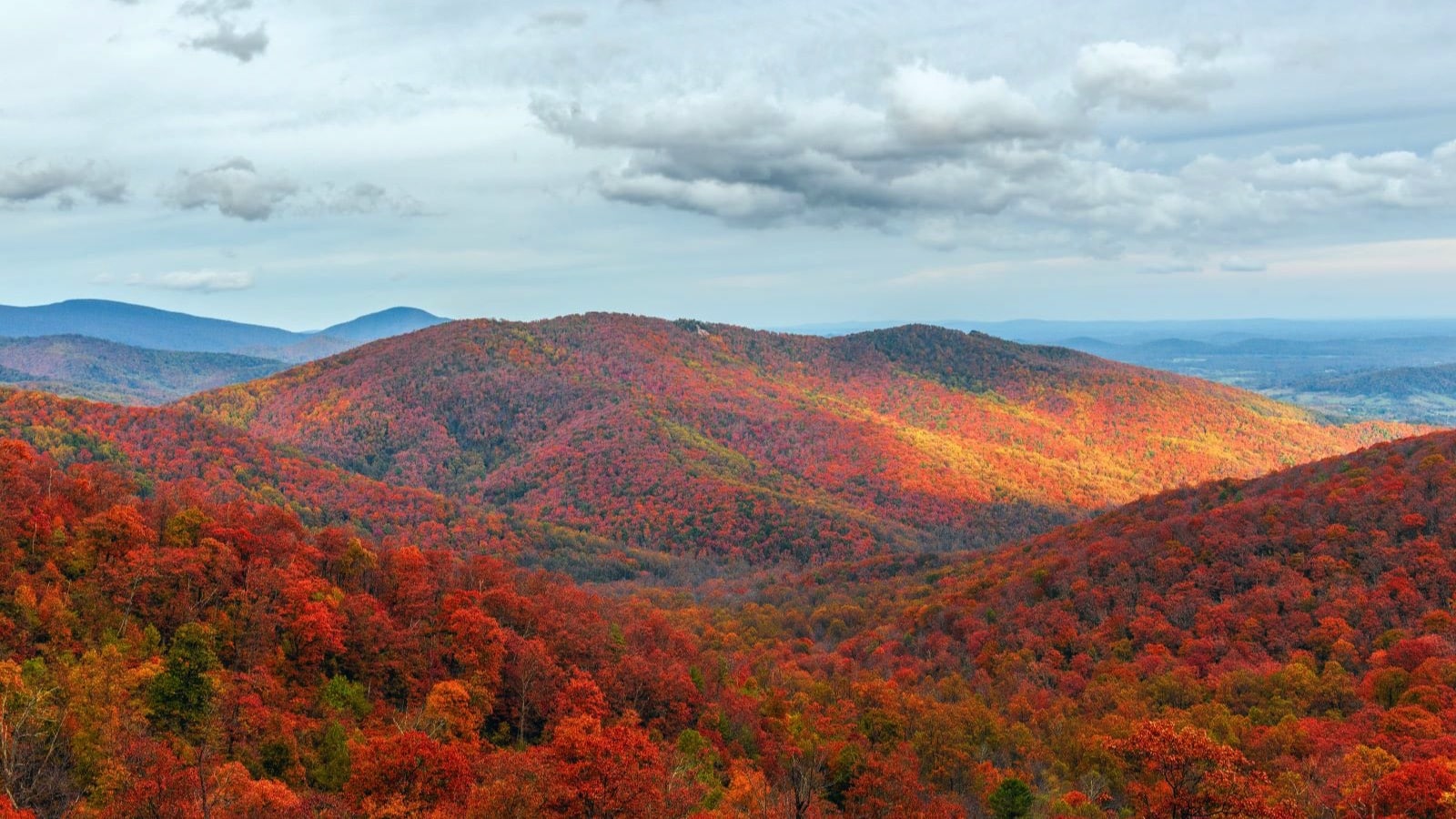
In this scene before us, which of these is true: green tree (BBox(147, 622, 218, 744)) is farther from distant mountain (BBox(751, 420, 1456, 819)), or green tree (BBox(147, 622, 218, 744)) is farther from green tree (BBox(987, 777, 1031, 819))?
distant mountain (BBox(751, 420, 1456, 819))

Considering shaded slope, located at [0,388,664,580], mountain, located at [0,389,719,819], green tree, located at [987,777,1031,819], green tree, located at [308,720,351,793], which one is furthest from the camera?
shaded slope, located at [0,388,664,580]

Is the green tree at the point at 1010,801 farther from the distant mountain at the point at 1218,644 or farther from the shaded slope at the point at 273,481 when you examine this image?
the shaded slope at the point at 273,481

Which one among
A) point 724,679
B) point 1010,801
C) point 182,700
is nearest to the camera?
point 182,700

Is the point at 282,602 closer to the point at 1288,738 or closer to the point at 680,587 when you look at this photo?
the point at 1288,738

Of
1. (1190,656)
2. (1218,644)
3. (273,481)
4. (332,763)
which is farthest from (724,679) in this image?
(273,481)

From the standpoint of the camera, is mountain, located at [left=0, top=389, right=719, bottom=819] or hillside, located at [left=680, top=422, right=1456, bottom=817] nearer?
mountain, located at [left=0, top=389, right=719, bottom=819]

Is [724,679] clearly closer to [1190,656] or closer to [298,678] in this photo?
[298,678]

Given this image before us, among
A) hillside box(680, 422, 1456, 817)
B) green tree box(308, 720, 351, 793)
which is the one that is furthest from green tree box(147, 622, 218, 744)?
hillside box(680, 422, 1456, 817)

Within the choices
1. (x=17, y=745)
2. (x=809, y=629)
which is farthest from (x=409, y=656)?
(x=809, y=629)
